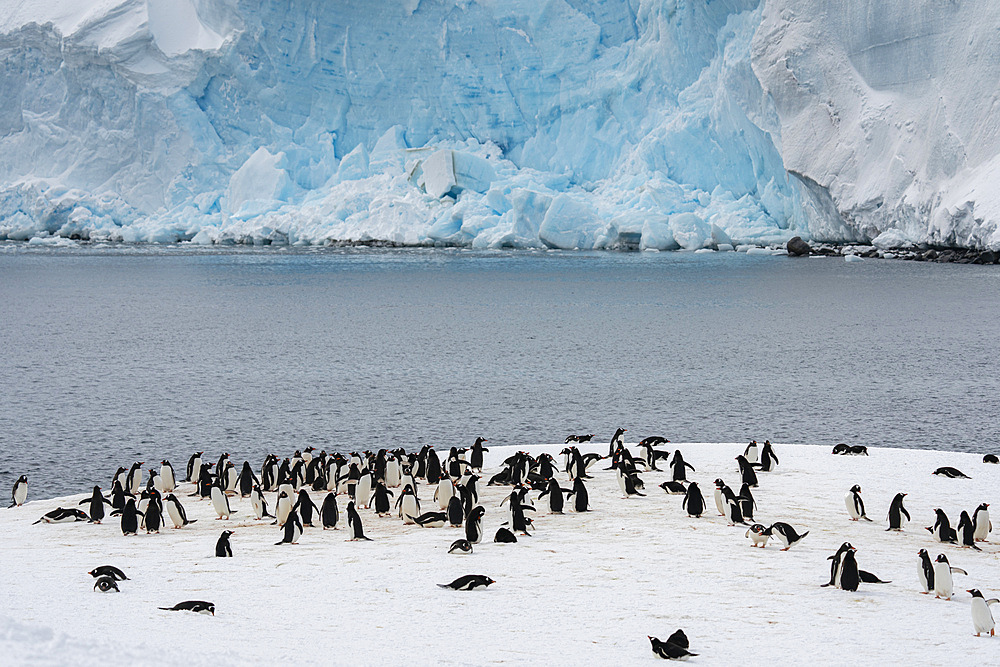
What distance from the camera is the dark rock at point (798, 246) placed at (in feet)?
140

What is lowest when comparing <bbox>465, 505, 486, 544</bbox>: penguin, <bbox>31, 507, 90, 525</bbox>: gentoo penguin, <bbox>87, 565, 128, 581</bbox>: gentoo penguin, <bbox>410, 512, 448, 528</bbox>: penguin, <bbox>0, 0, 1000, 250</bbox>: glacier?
<bbox>31, 507, 90, 525</bbox>: gentoo penguin

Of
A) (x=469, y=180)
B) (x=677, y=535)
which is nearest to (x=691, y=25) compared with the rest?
(x=469, y=180)

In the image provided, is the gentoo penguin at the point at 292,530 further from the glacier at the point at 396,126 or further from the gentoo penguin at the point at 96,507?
the glacier at the point at 396,126

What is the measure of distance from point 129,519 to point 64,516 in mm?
828

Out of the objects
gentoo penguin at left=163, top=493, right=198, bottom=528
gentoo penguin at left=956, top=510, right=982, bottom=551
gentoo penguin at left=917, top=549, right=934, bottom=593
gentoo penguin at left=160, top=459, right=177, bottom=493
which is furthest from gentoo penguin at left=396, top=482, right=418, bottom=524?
gentoo penguin at left=956, top=510, right=982, bottom=551

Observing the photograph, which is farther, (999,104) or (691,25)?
(691,25)

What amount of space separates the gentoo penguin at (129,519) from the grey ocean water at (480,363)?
2458 mm

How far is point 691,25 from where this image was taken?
144ft

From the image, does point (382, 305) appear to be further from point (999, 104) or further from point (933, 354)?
point (999, 104)

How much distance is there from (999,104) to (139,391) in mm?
29504

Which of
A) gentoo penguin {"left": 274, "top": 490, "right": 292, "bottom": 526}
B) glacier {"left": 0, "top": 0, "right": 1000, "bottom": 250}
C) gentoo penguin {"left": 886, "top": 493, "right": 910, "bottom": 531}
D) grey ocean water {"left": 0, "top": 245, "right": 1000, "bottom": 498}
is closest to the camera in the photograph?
gentoo penguin {"left": 886, "top": 493, "right": 910, "bottom": 531}

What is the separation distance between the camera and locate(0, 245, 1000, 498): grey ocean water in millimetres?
11602

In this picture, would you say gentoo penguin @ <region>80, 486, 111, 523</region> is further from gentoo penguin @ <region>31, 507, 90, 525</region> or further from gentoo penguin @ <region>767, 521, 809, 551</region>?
gentoo penguin @ <region>767, 521, 809, 551</region>

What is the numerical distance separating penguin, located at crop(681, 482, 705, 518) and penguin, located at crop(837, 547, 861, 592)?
1.78 meters
